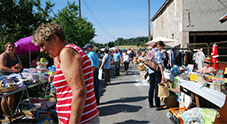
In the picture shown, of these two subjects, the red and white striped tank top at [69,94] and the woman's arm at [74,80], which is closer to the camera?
the woman's arm at [74,80]

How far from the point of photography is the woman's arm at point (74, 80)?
56.7 inches

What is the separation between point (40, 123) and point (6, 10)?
761 centimetres

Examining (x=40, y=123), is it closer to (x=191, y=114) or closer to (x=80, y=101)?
(x=80, y=101)

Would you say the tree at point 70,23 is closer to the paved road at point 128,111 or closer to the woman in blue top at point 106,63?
the woman in blue top at point 106,63

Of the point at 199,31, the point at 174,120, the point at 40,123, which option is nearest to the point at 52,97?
the point at 40,123

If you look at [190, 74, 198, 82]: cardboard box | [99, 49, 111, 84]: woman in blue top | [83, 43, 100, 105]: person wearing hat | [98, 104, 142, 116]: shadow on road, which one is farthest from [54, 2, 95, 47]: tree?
[190, 74, 198, 82]: cardboard box

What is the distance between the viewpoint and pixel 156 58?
5270 mm

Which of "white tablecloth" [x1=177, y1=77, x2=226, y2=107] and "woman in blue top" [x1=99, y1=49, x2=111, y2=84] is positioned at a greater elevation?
"woman in blue top" [x1=99, y1=49, x2=111, y2=84]

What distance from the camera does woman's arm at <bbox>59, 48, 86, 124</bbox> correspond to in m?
1.44

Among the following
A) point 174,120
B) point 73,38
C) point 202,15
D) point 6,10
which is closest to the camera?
point 174,120

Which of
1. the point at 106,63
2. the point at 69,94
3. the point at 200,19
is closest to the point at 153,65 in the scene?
the point at 69,94

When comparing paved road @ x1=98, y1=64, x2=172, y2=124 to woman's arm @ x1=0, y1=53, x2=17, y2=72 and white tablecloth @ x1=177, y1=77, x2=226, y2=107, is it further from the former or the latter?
woman's arm @ x1=0, y1=53, x2=17, y2=72

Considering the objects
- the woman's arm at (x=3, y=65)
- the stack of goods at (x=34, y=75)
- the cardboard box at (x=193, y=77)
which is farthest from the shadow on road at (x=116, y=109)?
the woman's arm at (x=3, y=65)

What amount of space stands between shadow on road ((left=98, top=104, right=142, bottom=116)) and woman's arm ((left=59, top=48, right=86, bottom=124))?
3963 millimetres
